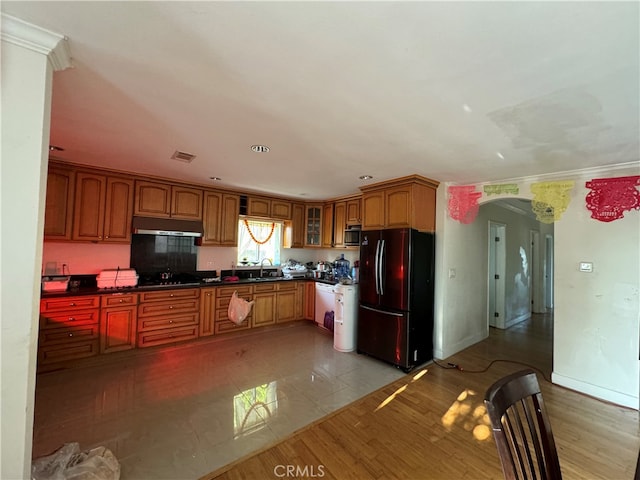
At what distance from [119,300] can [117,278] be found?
33cm

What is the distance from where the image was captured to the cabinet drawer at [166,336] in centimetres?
344

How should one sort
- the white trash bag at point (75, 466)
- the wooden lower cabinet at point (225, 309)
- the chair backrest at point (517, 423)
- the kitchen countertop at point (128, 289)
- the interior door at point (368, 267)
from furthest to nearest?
the wooden lower cabinet at point (225, 309)
the interior door at point (368, 267)
the kitchen countertop at point (128, 289)
the white trash bag at point (75, 466)
the chair backrest at point (517, 423)

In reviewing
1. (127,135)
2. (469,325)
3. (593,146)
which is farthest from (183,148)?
(469,325)

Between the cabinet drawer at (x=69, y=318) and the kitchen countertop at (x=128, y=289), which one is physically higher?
the kitchen countertop at (x=128, y=289)

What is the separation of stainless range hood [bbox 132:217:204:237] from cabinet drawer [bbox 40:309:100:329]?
3.71 ft

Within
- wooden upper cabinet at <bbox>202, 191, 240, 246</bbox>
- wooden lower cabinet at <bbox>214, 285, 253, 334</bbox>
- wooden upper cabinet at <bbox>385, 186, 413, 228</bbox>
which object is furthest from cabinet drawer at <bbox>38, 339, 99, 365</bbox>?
wooden upper cabinet at <bbox>385, 186, 413, 228</bbox>

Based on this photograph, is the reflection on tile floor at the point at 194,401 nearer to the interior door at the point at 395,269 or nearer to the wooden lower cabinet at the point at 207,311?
the wooden lower cabinet at the point at 207,311

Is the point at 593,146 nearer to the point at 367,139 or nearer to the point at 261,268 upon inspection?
the point at 367,139

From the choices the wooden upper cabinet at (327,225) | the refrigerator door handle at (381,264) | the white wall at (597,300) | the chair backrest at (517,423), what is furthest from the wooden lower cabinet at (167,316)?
the white wall at (597,300)

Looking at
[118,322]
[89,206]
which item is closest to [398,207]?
[118,322]

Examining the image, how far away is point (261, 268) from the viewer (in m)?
5.04

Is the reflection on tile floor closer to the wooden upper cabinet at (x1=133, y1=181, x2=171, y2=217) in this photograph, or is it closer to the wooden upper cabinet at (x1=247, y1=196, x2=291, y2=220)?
the wooden upper cabinet at (x1=133, y1=181, x2=171, y2=217)

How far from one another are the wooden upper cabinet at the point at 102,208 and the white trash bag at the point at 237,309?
5.48ft

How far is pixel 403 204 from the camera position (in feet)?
11.0
